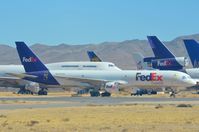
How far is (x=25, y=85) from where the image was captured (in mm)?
107188

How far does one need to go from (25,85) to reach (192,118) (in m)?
72.8

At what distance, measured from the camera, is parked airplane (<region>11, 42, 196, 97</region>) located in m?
91.6

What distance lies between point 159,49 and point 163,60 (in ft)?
11.6

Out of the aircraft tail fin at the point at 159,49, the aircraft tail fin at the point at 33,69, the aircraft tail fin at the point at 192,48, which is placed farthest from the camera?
the aircraft tail fin at the point at 159,49

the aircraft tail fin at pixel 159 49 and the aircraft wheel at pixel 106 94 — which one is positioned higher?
→ the aircraft tail fin at pixel 159 49

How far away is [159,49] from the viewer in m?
124

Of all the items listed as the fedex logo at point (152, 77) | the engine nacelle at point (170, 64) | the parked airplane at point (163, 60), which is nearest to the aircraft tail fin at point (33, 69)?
the fedex logo at point (152, 77)

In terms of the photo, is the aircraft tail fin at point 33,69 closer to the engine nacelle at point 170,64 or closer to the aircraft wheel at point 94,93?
the aircraft wheel at point 94,93

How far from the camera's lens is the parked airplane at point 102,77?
9162cm

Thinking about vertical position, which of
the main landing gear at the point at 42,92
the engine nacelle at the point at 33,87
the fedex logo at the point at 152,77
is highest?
the fedex logo at the point at 152,77

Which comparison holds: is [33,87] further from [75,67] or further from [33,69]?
[75,67]

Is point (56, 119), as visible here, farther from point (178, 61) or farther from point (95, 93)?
point (178, 61)

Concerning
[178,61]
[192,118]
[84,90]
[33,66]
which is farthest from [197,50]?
[192,118]

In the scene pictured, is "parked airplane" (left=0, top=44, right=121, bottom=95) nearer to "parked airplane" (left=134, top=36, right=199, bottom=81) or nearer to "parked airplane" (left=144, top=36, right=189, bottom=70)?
"parked airplane" (left=144, top=36, right=189, bottom=70)
